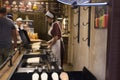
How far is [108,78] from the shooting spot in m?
1.15

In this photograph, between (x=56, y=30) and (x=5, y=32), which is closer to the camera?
(x=5, y=32)

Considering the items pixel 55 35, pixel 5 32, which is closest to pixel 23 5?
pixel 55 35

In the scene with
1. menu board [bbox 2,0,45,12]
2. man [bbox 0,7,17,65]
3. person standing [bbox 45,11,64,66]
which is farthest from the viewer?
menu board [bbox 2,0,45,12]

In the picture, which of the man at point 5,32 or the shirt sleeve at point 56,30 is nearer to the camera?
the man at point 5,32

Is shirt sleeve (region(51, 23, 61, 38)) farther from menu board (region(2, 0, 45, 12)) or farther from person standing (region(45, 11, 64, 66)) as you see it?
menu board (region(2, 0, 45, 12))

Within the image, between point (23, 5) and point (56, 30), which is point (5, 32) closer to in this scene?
point (56, 30)

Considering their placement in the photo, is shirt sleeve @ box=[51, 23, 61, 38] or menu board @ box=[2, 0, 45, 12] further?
menu board @ box=[2, 0, 45, 12]

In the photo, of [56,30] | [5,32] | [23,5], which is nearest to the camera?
[5,32]

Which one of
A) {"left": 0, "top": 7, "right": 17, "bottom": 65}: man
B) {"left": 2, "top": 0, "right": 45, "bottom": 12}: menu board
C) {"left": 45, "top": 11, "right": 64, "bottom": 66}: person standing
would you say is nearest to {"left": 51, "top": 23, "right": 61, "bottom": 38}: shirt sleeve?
{"left": 45, "top": 11, "right": 64, "bottom": 66}: person standing

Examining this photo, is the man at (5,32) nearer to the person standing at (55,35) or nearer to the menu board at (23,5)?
the person standing at (55,35)

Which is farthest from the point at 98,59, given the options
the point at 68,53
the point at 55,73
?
the point at 68,53

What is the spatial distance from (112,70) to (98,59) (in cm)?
172

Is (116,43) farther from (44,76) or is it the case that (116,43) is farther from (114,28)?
(44,76)

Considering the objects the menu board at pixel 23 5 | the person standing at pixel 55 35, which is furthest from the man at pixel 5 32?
the menu board at pixel 23 5
